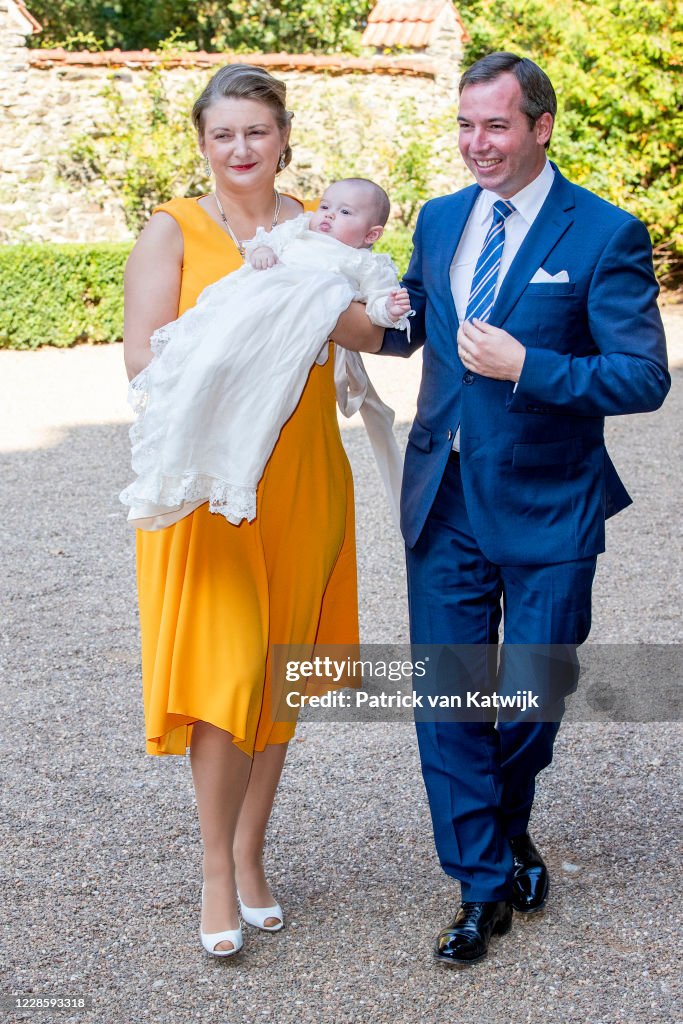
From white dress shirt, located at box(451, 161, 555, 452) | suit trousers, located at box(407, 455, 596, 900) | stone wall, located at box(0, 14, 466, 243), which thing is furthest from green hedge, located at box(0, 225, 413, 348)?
suit trousers, located at box(407, 455, 596, 900)

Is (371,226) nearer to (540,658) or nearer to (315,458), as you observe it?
(315,458)

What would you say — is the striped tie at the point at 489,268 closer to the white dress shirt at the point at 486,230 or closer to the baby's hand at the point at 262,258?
the white dress shirt at the point at 486,230

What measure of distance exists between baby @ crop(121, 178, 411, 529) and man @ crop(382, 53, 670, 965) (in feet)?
1.18

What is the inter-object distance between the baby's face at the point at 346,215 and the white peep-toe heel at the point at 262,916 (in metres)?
1.70

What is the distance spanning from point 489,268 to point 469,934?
1605 mm

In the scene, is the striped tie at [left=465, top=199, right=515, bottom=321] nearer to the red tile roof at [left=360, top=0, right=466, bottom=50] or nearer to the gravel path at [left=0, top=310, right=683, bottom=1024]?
the gravel path at [left=0, top=310, right=683, bottom=1024]

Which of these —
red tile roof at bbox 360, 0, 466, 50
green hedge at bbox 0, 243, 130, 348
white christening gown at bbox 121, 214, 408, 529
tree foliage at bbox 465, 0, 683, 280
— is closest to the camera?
white christening gown at bbox 121, 214, 408, 529

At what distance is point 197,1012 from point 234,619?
0.90m

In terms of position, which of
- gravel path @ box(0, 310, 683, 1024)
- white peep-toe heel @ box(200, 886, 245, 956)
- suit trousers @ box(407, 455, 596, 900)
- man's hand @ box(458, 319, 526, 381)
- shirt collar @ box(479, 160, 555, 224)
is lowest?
gravel path @ box(0, 310, 683, 1024)

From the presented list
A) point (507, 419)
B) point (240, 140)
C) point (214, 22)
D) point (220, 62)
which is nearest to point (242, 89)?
point (240, 140)

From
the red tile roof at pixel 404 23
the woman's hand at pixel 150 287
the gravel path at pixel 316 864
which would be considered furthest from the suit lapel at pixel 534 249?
the red tile roof at pixel 404 23

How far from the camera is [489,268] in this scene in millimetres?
2805

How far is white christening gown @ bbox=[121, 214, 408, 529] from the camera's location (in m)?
2.55

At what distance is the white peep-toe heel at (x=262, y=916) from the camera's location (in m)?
3.03
